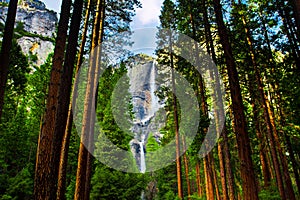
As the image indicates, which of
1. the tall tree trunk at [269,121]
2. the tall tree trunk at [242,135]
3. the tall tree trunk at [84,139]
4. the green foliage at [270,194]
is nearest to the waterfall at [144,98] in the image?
the green foliage at [270,194]

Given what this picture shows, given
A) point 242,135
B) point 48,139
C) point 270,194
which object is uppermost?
point 242,135

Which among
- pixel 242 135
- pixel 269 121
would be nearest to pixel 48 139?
pixel 242 135

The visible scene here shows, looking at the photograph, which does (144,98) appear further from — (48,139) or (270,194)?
(48,139)

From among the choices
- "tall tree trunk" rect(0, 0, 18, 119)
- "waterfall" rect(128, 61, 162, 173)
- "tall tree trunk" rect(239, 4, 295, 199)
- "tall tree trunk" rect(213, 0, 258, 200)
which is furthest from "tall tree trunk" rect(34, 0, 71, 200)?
"waterfall" rect(128, 61, 162, 173)

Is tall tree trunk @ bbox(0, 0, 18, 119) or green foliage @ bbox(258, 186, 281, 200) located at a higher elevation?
tall tree trunk @ bbox(0, 0, 18, 119)

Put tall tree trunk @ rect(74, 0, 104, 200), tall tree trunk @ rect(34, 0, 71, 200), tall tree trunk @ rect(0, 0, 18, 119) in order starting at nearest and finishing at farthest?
tall tree trunk @ rect(34, 0, 71, 200), tall tree trunk @ rect(0, 0, 18, 119), tall tree trunk @ rect(74, 0, 104, 200)

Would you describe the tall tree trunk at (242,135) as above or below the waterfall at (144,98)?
below

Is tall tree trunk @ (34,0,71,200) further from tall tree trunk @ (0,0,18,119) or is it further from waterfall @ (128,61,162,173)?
waterfall @ (128,61,162,173)

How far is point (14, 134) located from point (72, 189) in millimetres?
8403

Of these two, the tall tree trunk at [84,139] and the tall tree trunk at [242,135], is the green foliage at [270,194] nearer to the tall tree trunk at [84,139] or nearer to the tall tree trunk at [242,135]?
the tall tree trunk at [242,135]

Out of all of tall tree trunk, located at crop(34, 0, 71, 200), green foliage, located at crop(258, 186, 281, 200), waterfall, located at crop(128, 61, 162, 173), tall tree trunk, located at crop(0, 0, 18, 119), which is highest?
waterfall, located at crop(128, 61, 162, 173)

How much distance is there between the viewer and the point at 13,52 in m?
12.3

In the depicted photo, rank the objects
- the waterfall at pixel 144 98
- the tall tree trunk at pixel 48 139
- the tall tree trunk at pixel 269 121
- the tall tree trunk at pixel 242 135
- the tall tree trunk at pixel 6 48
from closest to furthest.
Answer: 1. the tall tree trunk at pixel 48 139
2. the tall tree trunk at pixel 242 135
3. the tall tree trunk at pixel 6 48
4. the tall tree trunk at pixel 269 121
5. the waterfall at pixel 144 98

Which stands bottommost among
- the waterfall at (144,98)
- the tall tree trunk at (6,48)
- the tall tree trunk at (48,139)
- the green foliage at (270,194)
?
the green foliage at (270,194)
